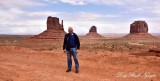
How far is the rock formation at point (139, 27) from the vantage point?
381ft

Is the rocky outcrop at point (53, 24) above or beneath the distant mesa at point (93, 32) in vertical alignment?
above

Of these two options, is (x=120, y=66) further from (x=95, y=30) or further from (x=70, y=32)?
(x=95, y=30)

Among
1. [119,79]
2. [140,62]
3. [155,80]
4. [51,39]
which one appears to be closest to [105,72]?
[119,79]

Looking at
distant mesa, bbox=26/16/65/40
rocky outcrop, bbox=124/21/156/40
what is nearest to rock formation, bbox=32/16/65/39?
distant mesa, bbox=26/16/65/40

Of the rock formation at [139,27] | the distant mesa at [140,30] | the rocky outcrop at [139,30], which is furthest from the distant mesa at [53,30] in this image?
the rock formation at [139,27]

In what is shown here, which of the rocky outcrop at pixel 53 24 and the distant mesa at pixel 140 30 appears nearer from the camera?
the rocky outcrop at pixel 53 24

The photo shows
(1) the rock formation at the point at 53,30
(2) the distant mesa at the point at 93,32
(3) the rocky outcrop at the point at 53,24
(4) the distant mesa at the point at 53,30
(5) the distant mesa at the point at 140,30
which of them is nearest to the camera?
(4) the distant mesa at the point at 53,30

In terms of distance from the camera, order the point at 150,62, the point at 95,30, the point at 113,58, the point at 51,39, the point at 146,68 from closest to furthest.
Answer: the point at 146,68 → the point at 150,62 → the point at 113,58 → the point at 51,39 → the point at 95,30

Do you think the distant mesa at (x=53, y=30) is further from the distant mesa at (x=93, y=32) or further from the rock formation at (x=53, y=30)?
the distant mesa at (x=93, y=32)

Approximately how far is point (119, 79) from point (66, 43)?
2.89 meters

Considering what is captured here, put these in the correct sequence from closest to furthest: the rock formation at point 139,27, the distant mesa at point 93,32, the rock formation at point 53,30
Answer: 1. the rock formation at point 53,30
2. the rock formation at point 139,27
3. the distant mesa at point 93,32

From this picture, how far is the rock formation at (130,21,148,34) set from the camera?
116188 millimetres

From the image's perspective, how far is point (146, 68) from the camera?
48.1 ft

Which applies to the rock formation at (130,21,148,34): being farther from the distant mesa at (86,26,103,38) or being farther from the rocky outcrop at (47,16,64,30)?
the rocky outcrop at (47,16,64,30)
